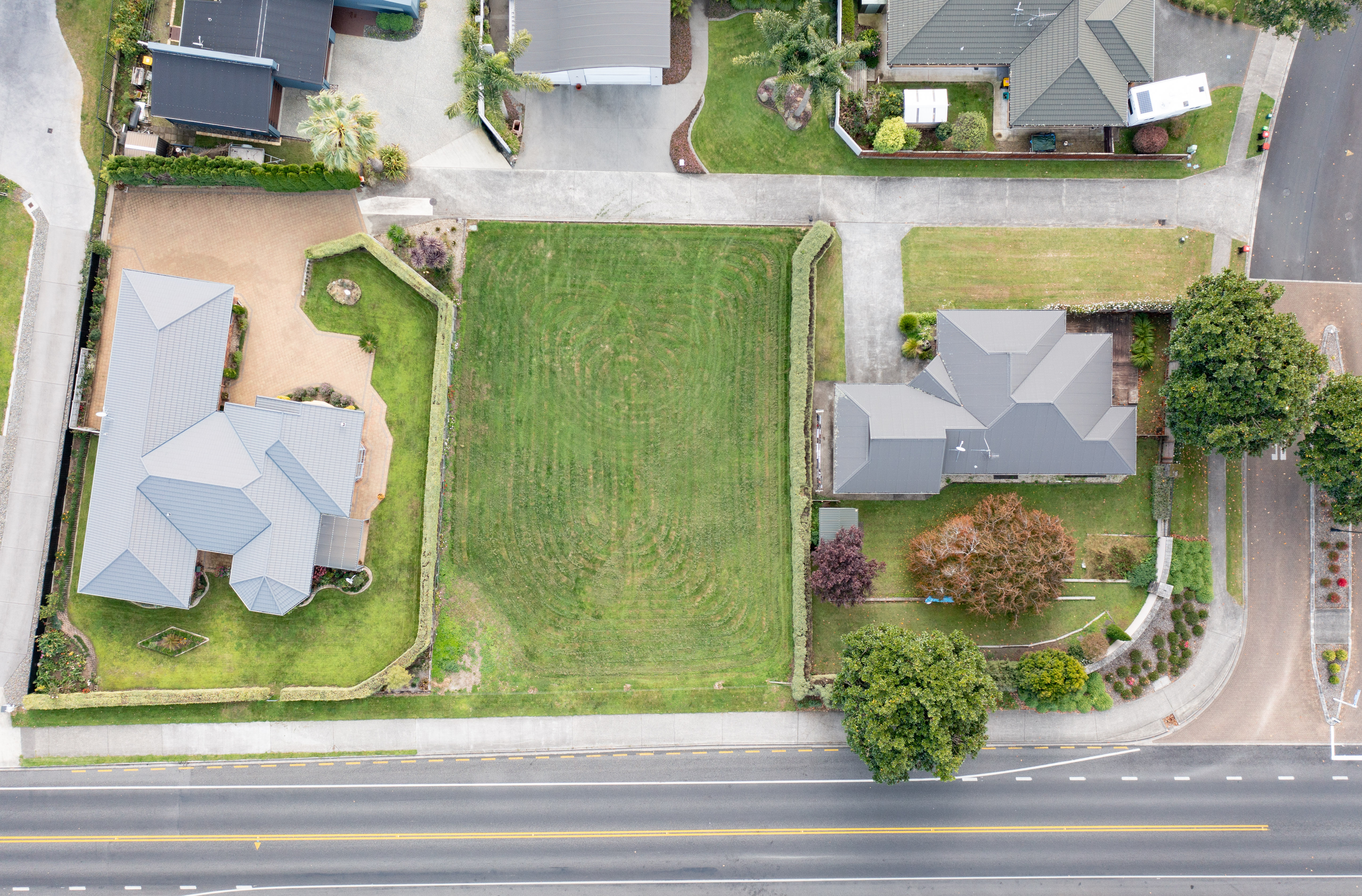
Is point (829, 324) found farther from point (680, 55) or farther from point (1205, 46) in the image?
point (1205, 46)

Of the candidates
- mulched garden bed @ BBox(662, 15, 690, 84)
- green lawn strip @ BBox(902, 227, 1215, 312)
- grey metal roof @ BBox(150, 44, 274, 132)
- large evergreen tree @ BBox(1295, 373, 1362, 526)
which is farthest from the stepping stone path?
large evergreen tree @ BBox(1295, 373, 1362, 526)

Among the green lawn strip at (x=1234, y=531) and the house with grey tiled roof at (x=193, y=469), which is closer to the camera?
the house with grey tiled roof at (x=193, y=469)

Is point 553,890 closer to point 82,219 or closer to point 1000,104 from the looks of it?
point 82,219

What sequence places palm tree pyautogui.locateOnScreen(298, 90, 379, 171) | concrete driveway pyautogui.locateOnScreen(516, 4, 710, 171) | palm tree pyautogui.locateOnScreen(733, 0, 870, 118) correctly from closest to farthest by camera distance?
palm tree pyautogui.locateOnScreen(298, 90, 379, 171), palm tree pyautogui.locateOnScreen(733, 0, 870, 118), concrete driveway pyautogui.locateOnScreen(516, 4, 710, 171)

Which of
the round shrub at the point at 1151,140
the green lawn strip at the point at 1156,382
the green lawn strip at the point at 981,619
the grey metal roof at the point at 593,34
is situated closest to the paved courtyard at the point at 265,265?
the grey metal roof at the point at 593,34

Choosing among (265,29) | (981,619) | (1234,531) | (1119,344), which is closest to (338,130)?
(265,29)

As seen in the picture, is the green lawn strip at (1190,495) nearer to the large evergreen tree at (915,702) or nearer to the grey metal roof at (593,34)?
the large evergreen tree at (915,702)

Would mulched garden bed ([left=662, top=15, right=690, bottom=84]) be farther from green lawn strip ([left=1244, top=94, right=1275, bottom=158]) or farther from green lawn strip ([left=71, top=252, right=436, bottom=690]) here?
green lawn strip ([left=1244, top=94, right=1275, bottom=158])
